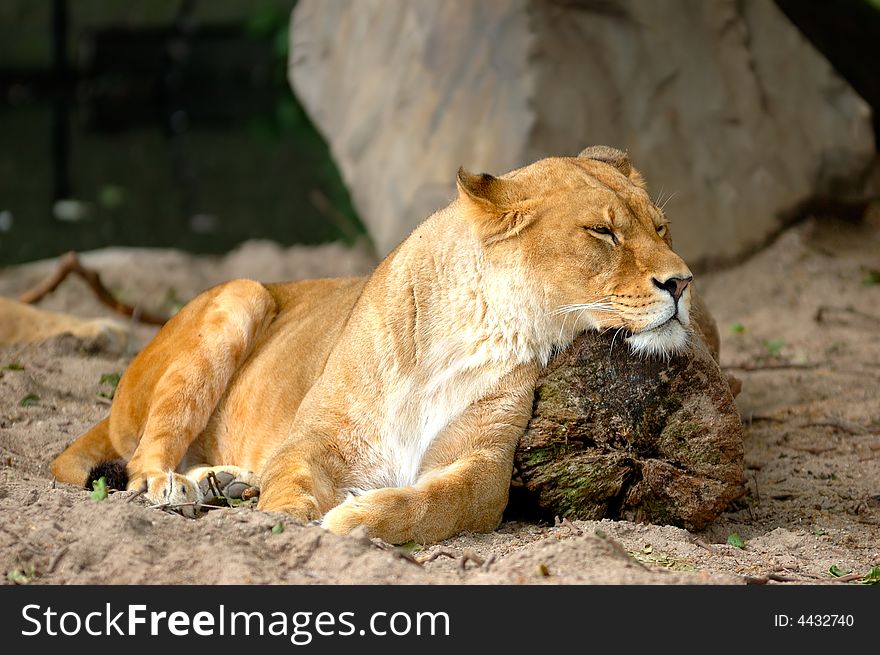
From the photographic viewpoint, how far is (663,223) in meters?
4.13

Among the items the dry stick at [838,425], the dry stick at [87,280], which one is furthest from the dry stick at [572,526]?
the dry stick at [87,280]

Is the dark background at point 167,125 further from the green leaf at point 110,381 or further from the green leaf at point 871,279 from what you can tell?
the green leaf at point 110,381

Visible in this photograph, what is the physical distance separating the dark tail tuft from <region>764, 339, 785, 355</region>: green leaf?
3461mm

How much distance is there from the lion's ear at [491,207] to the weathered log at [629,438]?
422mm

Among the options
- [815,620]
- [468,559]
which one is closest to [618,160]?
[468,559]

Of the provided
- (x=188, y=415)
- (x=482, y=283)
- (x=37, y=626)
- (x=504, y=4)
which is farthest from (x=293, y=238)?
(x=37, y=626)

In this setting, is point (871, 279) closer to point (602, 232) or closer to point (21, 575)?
point (602, 232)

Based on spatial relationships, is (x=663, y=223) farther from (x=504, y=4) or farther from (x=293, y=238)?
(x=293, y=238)

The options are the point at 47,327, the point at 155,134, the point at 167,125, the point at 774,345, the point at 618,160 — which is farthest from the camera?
the point at 167,125

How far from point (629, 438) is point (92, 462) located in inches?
75.1

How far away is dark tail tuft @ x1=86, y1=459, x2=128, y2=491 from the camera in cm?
434

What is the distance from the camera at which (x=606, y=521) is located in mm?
4055

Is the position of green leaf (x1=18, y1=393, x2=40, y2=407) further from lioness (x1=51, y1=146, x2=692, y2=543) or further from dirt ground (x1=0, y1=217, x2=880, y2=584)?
lioness (x1=51, y1=146, x2=692, y2=543)

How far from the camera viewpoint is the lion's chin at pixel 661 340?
154 inches
